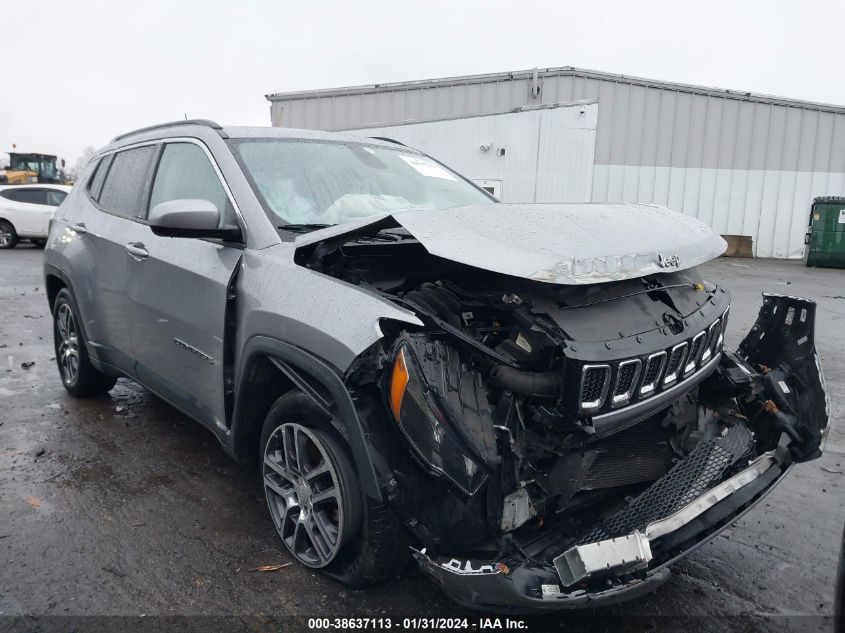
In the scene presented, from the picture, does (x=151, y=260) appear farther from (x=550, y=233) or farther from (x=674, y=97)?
(x=674, y=97)

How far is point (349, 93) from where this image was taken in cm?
1916

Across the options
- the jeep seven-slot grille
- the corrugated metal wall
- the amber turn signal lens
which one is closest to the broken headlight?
the amber turn signal lens

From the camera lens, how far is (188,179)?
3.40 meters

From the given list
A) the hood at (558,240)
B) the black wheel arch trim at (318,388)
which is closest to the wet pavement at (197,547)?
the black wheel arch trim at (318,388)

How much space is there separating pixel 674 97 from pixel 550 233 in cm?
1820

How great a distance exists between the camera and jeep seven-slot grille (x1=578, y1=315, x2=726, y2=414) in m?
2.07

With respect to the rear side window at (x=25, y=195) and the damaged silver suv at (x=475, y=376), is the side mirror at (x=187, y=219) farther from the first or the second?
the rear side window at (x=25, y=195)

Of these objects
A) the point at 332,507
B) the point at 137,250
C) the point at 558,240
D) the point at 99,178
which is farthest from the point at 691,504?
the point at 99,178

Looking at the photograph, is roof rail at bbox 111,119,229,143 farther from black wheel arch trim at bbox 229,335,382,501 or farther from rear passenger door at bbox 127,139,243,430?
black wheel arch trim at bbox 229,335,382,501

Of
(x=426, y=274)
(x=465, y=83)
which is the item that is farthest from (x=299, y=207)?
(x=465, y=83)

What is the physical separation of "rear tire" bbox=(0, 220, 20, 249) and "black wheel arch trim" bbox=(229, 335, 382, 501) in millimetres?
17516

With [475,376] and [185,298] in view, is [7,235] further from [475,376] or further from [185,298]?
[475,376]

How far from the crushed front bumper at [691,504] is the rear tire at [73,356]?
3.49 meters

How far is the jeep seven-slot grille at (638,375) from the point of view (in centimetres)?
207
